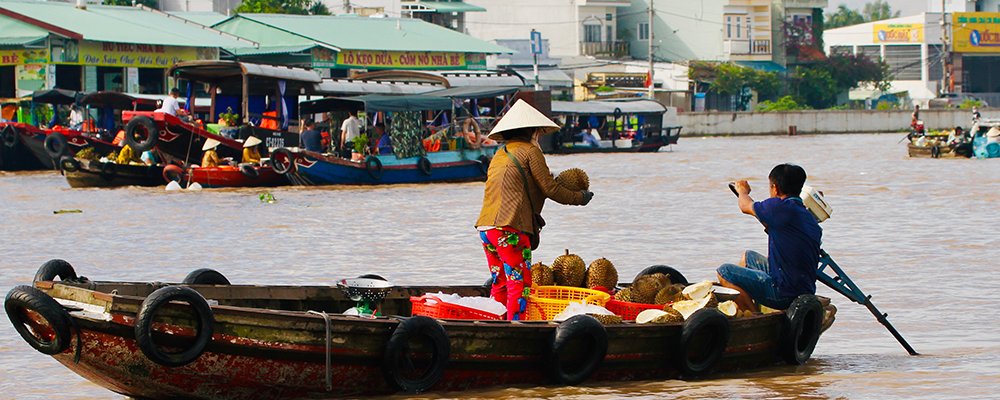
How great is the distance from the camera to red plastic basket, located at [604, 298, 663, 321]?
7531mm

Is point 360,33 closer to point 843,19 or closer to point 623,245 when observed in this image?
point 623,245

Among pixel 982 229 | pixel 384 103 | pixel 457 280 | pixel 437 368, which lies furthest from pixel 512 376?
pixel 384 103

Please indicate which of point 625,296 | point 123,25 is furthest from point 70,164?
point 625,296

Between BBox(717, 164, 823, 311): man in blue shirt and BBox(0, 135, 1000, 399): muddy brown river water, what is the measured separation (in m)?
0.42

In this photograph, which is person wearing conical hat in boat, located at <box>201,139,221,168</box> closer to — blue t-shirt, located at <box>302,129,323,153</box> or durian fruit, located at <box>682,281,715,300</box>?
blue t-shirt, located at <box>302,129,323,153</box>

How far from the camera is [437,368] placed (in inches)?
265

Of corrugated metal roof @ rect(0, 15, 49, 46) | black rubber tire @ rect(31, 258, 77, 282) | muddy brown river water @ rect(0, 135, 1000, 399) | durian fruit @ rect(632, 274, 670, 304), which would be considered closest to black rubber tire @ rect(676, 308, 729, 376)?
muddy brown river water @ rect(0, 135, 1000, 399)

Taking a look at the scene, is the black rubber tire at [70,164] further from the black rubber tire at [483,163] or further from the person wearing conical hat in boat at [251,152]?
the black rubber tire at [483,163]

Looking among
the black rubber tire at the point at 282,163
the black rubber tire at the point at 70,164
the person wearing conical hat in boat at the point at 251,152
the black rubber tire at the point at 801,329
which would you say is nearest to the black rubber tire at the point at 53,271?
the black rubber tire at the point at 801,329

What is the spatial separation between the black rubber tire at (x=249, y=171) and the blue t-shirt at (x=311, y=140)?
133cm

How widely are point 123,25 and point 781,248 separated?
31.3 metres

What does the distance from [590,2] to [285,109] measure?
1336 inches

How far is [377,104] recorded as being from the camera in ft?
77.5

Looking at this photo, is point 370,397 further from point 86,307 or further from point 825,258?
point 825,258
